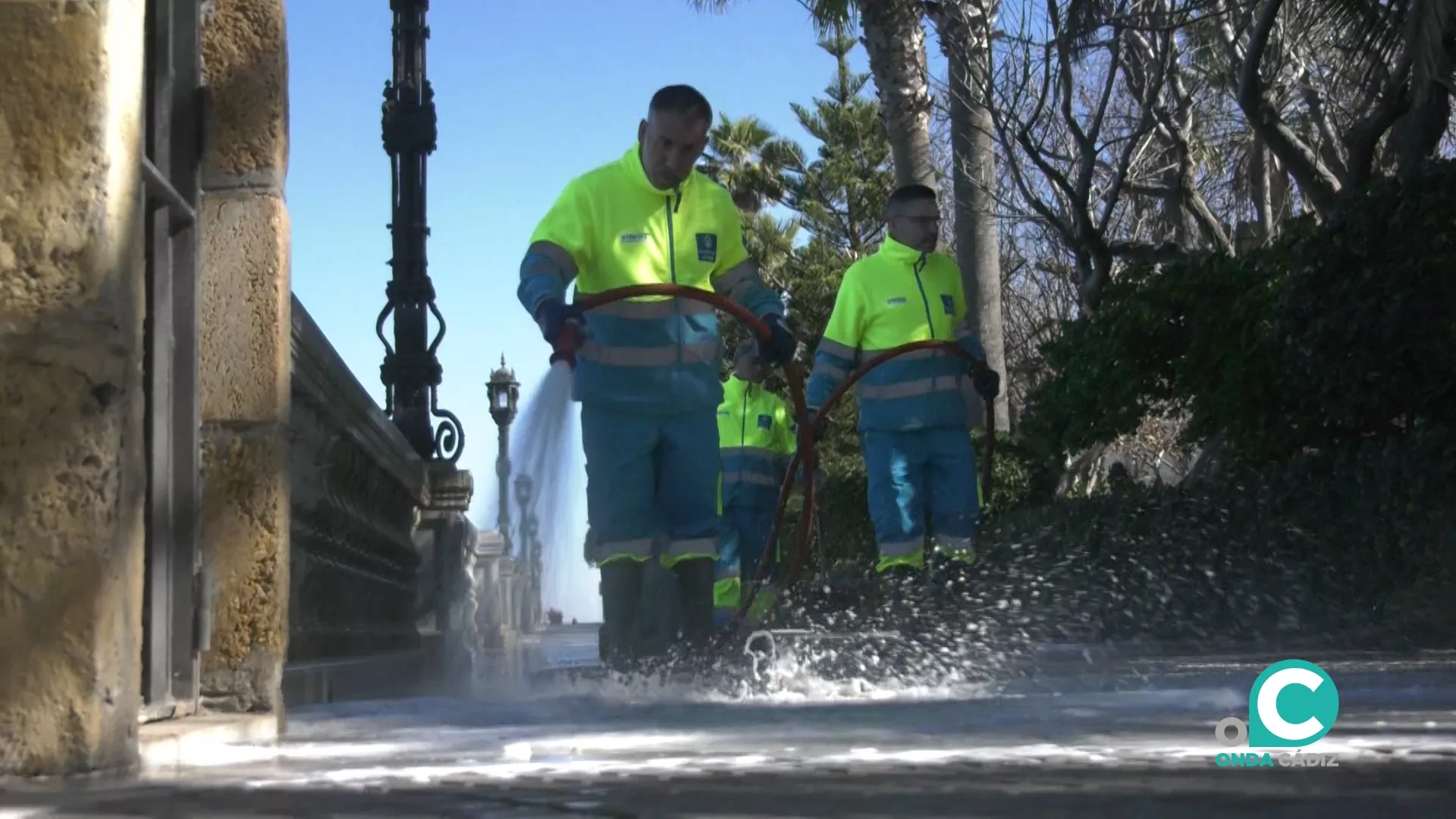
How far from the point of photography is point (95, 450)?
132 inches

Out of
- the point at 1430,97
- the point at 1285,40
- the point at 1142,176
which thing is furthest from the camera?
the point at 1142,176

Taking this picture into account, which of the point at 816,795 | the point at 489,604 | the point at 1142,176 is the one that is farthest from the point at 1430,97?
the point at 1142,176

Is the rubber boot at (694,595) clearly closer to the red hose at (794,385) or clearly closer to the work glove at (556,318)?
the red hose at (794,385)

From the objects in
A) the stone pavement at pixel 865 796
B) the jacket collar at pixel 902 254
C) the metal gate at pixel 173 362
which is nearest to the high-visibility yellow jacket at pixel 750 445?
the jacket collar at pixel 902 254

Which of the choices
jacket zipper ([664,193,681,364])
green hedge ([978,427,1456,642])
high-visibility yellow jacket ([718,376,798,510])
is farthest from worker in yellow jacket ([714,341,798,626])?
jacket zipper ([664,193,681,364])

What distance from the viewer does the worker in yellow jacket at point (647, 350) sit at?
21.7ft

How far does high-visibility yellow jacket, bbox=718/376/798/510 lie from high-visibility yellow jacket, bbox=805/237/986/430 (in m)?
2.26

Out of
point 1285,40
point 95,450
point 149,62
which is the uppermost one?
point 1285,40

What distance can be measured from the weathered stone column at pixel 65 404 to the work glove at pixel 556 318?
2872 millimetres

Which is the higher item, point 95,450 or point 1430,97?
point 1430,97

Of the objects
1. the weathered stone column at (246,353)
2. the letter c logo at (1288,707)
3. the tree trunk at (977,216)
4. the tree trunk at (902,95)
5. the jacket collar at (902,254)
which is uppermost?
the tree trunk at (902,95)

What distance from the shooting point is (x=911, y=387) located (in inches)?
378

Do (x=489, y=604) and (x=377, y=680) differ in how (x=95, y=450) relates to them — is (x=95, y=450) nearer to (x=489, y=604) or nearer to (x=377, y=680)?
(x=377, y=680)

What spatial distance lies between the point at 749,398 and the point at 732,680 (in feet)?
19.8
